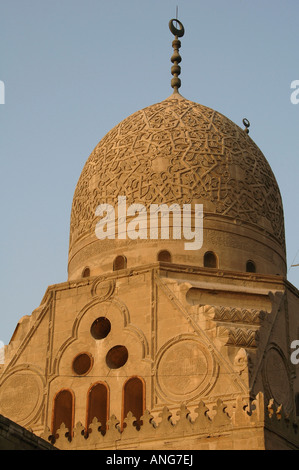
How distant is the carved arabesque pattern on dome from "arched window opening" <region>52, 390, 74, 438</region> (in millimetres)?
3826

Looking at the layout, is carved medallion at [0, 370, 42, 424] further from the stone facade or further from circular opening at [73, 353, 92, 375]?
circular opening at [73, 353, 92, 375]

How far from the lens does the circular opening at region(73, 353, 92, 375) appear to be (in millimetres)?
16531

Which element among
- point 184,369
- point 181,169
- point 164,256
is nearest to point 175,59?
point 181,169

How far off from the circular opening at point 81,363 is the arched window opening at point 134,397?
3.22ft

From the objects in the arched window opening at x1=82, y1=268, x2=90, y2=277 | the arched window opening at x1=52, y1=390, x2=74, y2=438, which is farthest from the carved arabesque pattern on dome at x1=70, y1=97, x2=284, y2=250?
the arched window opening at x1=52, y1=390, x2=74, y2=438

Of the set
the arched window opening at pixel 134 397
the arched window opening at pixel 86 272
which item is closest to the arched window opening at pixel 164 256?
the arched window opening at pixel 86 272

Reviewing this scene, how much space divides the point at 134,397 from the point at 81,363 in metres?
1.32

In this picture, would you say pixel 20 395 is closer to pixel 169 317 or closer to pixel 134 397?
pixel 134 397

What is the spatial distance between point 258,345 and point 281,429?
191 centimetres

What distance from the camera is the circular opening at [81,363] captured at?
16.5m

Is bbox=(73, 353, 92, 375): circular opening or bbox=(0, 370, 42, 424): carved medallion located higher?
bbox=(73, 353, 92, 375): circular opening

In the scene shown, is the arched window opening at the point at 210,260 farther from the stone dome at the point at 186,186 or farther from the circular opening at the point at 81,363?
the circular opening at the point at 81,363
